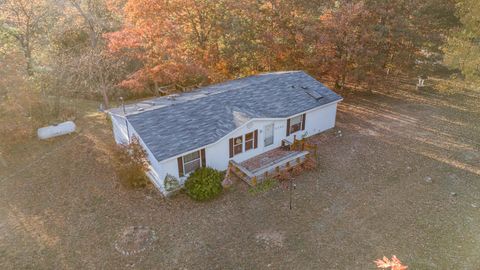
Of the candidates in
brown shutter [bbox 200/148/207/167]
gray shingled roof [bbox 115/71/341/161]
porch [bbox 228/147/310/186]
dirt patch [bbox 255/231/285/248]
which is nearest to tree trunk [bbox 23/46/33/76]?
gray shingled roof [bbox 115/71/341/161]

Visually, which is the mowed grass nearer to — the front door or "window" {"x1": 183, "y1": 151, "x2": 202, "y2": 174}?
"window" {"x1": 183, "y1": 151, "x2": 202, "y2": 174}

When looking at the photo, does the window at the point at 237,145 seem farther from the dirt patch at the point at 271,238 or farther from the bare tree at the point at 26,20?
the bare tree at the point at 26,20

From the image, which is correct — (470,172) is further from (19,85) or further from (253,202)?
(19,85)

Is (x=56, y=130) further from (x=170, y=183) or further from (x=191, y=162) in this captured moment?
(x=191, y=162)

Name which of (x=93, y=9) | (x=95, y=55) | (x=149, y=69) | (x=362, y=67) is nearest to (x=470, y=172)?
(x=362, y=67)

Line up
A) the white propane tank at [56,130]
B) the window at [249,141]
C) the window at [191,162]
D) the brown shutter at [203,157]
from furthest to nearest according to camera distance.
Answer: the white propane tank at [56,130]
the window at [249,141]
the brown shutter at [203,157]
the window at [191,162]

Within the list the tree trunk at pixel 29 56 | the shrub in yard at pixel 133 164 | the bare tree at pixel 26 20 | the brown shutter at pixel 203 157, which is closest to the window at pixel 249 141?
the brown shutter at pixel 203 157
